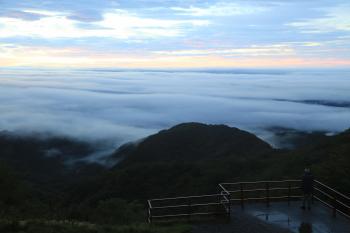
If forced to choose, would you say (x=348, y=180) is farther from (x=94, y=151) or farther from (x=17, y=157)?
(x=94, y=151)

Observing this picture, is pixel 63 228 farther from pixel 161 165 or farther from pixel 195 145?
pixel 195 145

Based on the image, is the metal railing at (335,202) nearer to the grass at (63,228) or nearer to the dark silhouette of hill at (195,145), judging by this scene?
the grass at (63,228)

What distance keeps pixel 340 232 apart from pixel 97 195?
2003 inches

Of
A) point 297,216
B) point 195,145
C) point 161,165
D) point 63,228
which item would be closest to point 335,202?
point 297,216

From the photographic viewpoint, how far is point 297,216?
1501cm

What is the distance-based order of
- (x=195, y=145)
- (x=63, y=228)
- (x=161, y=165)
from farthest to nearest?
(x=195, y=145) → (x=161, y=165) → (x=63, y=228)

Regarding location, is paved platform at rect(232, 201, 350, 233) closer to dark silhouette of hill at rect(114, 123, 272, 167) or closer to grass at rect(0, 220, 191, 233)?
grass at rect(0, 220, 191, 233)

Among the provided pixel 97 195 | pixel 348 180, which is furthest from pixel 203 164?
pixel 348 180

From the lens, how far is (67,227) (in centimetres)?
1271

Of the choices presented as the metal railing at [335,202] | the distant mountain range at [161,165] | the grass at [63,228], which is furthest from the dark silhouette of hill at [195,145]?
the grass at [63,228]

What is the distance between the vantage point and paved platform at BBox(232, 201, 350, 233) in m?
13.8

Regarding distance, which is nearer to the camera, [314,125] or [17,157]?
[17,157]

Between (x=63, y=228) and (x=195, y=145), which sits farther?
(x=195, y=145)

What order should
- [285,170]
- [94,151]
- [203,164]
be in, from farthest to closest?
1. [94,151]
2. [203,164]
3. [285,170]
